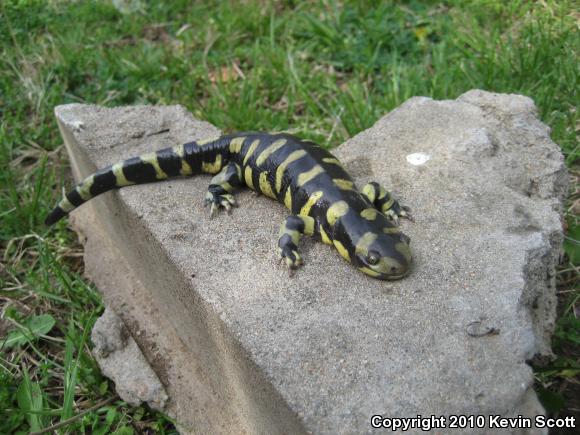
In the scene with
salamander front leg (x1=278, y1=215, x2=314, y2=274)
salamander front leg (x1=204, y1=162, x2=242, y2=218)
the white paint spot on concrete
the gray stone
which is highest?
the white paint spot on concrete

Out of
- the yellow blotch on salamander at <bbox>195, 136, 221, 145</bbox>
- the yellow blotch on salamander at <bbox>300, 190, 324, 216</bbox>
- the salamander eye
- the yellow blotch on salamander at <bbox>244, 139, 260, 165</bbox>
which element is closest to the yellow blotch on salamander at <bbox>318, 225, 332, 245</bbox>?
the yellow blotch on salamander at <bbox>300, 190, 324, 216</bbox>

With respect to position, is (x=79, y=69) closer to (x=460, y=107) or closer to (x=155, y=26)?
(x=155, y=26)

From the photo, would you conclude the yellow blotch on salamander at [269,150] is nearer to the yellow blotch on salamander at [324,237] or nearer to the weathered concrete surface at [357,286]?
the weathered concrete surface at [357,286]

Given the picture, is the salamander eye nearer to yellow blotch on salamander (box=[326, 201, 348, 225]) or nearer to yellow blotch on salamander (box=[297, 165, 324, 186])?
yellow blotch on salamander (box=[326, 201, 348, 225])

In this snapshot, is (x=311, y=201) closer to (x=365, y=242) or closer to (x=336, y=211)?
(x=336, y=211)

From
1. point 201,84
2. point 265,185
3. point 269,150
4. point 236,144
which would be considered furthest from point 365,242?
point 201,84

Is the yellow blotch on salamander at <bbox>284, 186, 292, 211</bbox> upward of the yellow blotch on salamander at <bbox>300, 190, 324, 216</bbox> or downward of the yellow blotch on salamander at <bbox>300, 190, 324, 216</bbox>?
downward

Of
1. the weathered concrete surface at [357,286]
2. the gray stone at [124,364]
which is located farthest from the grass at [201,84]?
the weathered concrete surface at [357,286]
